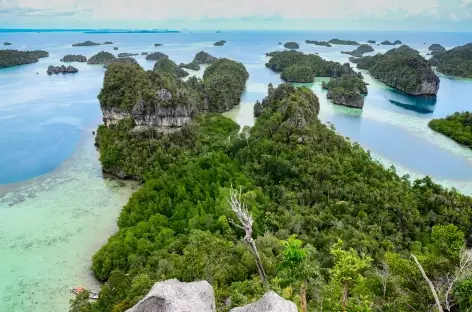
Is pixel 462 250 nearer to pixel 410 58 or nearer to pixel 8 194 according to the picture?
pixel 8 194

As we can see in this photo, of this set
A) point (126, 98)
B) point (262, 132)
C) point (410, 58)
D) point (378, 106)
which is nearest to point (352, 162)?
point (262, 132)

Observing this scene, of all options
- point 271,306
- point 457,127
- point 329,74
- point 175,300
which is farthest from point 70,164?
point 329,74

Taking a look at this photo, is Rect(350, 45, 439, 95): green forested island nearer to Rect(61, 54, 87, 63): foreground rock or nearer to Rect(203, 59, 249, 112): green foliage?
Rect(203, 59, 249, 112): green foliage

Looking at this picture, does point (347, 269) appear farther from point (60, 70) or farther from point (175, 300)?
point (60, 70)

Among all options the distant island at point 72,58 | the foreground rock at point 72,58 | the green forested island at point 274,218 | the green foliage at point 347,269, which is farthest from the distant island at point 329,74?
the distant island at point 72,58

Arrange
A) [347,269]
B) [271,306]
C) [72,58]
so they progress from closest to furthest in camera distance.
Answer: [271,306] → [347,269] → [72,58]

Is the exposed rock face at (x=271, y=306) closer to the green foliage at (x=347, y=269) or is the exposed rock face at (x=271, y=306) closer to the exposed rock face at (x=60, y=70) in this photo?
the green foliage at (x=347, y=269)
